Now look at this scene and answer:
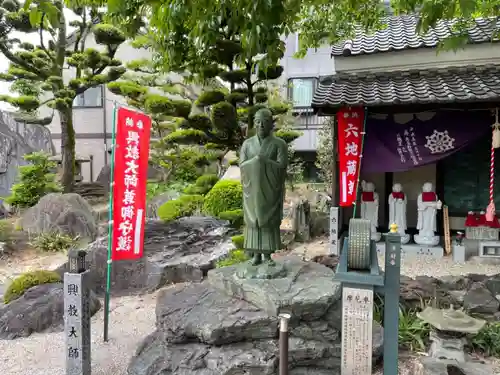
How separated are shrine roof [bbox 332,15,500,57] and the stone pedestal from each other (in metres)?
7.47

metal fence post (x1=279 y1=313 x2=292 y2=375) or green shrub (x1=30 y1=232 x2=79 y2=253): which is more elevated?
metal fence post (x1=279 y1=313 x2=292 y2=375)

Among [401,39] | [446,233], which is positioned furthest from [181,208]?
[401,39]

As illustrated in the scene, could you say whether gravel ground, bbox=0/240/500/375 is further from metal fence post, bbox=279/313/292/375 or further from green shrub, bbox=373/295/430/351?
metal fence post, bbox=279/313/292/375

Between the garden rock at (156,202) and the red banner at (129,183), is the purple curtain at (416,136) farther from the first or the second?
the garden rock at (156,202)

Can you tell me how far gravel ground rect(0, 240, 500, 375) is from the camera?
5059 millimetres

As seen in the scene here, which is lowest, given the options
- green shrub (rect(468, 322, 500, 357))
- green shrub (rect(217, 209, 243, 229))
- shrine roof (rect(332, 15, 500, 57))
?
green shrub (rect(468, 322, 500, 357))

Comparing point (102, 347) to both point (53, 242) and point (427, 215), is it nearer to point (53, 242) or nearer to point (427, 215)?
point (53, 242)

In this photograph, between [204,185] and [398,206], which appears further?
[204,185]

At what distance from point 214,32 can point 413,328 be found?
482 cm

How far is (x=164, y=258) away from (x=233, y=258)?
1.63 m

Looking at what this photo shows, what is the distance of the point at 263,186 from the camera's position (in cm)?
497

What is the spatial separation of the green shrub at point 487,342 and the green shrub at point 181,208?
7.65 m

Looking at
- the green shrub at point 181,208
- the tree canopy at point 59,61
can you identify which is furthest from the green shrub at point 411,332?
the tree canopy at point 59,61

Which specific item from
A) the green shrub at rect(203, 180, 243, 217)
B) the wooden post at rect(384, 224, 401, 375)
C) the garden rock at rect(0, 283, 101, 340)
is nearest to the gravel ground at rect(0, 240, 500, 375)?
the garden rock at rect(0, 283, 101, 340)
